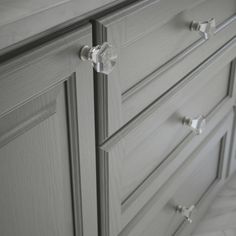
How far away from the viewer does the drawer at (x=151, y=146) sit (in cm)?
74

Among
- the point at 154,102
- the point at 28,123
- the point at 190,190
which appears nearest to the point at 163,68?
the point at 154,102

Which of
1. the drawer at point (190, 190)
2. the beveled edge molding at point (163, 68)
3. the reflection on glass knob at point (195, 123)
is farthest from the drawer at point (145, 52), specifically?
the drawer at point (190, 190)

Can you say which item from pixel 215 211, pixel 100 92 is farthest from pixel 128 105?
pixel 215 211

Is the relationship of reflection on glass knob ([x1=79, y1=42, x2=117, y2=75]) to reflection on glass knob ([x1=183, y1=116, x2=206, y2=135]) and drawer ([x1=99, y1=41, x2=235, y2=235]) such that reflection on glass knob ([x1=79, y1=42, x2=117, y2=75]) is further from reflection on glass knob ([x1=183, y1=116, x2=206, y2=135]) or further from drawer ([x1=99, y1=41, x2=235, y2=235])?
reflection on glass knob ([x1=183, y1=116, x2=206, y2=135])

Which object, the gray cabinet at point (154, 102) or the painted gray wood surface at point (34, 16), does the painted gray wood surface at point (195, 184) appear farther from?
the painted gray wood surface at point (34, 16)

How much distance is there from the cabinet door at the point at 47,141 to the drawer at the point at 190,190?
0.21 meters

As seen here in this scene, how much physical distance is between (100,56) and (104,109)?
11cm

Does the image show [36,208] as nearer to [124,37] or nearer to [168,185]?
[124,37]

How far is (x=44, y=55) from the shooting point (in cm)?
53

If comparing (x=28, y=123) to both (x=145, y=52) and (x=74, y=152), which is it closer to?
(x=74, y=152)

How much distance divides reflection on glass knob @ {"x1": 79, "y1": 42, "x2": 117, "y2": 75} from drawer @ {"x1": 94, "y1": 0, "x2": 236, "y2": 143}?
0.12ft

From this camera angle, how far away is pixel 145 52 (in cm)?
72

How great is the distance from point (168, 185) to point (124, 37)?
382mm

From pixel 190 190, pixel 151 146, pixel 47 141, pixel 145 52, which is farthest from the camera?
pixel 190 190
